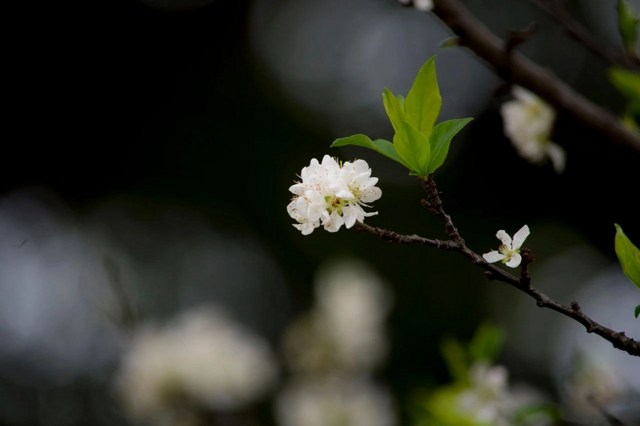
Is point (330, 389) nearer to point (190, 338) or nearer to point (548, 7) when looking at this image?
point (190, 338)

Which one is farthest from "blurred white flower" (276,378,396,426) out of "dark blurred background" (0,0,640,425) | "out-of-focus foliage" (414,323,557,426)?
"dark blurred background" (0,0,640,425)

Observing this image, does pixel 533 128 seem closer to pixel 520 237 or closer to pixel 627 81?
pixel 627 81

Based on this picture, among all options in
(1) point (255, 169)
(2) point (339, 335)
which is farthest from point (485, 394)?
(1) point (255, 169)

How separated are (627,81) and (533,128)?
0.27m

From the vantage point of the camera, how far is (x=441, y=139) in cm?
94

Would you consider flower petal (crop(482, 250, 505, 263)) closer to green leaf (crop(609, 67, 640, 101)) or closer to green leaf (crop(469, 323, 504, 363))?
green leaf (crop(609, 67, 640, 101))

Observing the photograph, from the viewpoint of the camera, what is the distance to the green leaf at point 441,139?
93cm

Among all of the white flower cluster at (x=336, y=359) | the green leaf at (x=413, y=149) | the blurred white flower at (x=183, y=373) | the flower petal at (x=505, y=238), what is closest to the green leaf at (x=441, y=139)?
the green leaf at (x=413, y=149)

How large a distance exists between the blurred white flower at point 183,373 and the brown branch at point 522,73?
1.41 m

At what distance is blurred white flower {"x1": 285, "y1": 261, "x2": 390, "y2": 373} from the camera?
8.38ft

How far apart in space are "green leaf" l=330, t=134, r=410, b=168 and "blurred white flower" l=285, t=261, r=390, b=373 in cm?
164

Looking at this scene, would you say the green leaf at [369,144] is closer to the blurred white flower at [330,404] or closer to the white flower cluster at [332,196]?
the white flower cluster at [332,196]

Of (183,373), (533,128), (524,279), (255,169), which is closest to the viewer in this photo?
(524,279)

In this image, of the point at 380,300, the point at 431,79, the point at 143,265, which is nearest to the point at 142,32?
the point at 143,265
